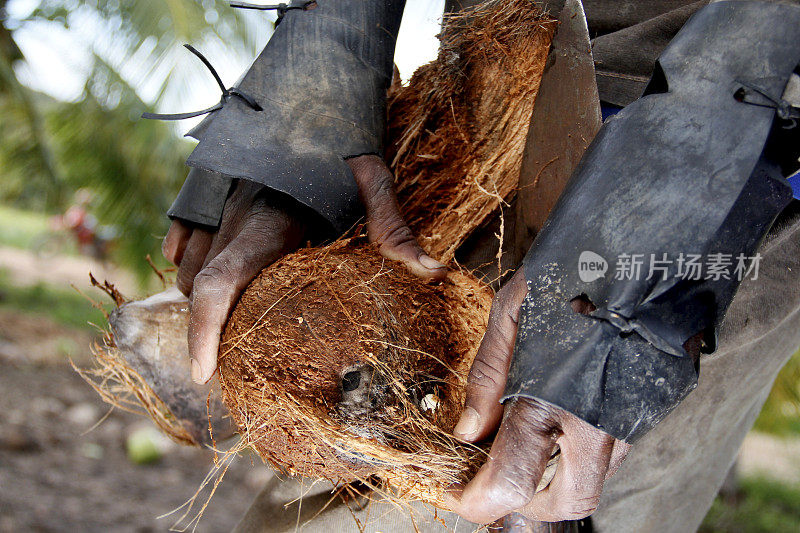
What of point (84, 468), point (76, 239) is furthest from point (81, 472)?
point (76, 239)

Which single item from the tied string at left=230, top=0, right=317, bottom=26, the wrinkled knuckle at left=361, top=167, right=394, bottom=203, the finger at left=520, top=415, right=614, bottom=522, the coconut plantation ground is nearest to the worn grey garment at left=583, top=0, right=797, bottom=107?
the wrinkled knuckle at left=361, top=167, right=394, bottom=203

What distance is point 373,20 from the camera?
4.33 feet

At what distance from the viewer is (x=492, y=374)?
92 cm

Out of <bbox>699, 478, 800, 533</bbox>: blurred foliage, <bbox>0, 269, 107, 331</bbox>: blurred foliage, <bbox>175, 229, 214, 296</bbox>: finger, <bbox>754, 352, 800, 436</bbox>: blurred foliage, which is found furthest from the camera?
<bbox>0, 269, 107, 331</bbox>: blurred foliage

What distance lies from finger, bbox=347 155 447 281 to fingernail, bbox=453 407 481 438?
0.27m

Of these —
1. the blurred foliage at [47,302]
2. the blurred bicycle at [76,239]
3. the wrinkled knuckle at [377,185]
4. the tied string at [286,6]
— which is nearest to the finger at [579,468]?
the wrinkled knuckle at [377,185]

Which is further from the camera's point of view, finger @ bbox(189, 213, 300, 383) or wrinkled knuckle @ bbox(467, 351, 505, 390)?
finger @ bbox(189, 213, 300, 383)

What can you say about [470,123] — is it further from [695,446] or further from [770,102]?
Answer: [695,446]

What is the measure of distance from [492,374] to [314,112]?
2.03ft

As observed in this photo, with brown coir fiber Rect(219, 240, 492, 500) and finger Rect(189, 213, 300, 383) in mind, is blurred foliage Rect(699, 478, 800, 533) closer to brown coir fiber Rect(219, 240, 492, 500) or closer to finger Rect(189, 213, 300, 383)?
brown coir fiber Rect(219, 240, 492, 500)

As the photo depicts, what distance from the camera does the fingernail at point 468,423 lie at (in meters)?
0.92

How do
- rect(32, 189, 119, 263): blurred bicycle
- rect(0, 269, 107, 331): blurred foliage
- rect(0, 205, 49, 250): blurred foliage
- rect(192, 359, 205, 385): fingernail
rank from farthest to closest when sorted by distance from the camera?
rect(0, 205, 49, 250): blurred foliage, rect(32, 189, 119, 263): blurred bicycle, rect(0, 269, 107, 331): blurred foliage, rect(192, 359, 205, 385): fingernail

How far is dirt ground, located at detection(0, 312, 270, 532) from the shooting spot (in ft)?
11.5

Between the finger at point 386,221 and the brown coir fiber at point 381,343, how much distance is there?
2 centimetres
